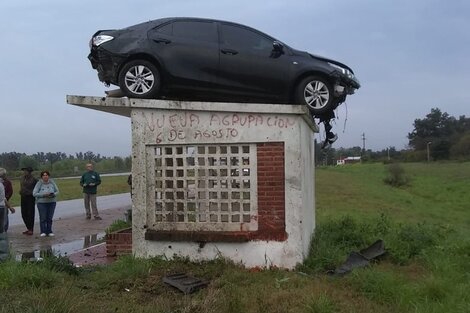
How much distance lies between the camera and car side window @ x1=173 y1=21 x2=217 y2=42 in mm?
8523

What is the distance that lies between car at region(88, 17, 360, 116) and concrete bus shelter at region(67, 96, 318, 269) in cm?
59

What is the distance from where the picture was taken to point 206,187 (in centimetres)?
787

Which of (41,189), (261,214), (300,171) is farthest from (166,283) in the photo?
(41,189)

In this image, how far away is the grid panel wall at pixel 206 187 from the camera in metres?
7.77

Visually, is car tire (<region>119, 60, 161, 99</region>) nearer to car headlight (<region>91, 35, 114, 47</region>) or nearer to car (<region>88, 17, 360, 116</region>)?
car (<region>88, 17, 360, 116</region>)

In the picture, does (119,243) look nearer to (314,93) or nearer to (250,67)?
(250,67)

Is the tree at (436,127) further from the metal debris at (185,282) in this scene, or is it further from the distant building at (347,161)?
the metal debris at (185,282)

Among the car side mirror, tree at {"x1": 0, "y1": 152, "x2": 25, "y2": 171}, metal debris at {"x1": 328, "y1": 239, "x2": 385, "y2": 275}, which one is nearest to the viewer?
metal debris at {"x1": 328, "y1": 239, "x2": 385, "y2": 275}

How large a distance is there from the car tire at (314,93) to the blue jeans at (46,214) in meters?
6.77

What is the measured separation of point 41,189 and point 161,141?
224 inches

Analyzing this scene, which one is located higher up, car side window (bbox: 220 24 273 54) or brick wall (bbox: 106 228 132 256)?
car side window (bbox: 220 24 273 54)

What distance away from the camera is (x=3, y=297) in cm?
531

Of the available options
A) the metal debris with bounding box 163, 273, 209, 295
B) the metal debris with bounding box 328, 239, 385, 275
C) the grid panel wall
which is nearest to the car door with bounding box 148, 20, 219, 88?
the grid panel wall

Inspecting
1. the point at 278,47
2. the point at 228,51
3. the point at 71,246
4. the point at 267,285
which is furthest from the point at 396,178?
the point at 267,285
